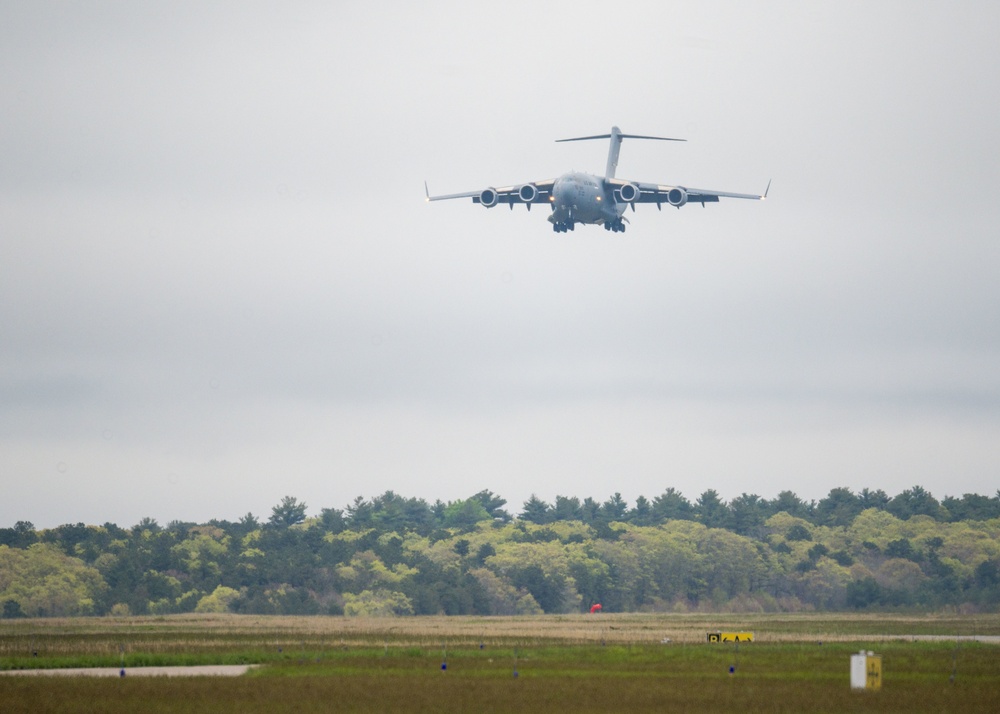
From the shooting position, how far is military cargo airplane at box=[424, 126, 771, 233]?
68812mm

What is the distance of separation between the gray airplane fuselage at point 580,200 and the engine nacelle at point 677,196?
2.98 meters

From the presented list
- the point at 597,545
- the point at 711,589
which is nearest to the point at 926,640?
the point at 711,589

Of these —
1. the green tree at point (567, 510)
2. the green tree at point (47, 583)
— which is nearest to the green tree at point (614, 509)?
the green tree at point (567, 510)

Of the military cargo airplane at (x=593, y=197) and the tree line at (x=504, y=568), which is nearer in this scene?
the military cargo airplane at (x=593, y=197)

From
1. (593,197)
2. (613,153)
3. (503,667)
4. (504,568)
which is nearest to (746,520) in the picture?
(504,568)

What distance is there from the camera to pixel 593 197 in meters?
69.2

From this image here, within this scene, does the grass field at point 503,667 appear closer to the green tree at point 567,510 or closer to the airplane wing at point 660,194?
the airplane wing at point 660,194

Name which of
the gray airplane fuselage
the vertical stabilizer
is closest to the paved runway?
the gray airplane fuselage

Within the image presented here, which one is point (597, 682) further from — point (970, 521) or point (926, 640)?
point (970, 521)

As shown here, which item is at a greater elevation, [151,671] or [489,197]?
[489,197]

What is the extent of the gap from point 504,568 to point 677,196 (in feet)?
151

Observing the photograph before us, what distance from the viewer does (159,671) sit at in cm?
4700

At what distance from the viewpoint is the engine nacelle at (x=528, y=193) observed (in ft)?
237

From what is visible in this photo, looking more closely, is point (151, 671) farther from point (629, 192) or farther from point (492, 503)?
point (492, 503)
